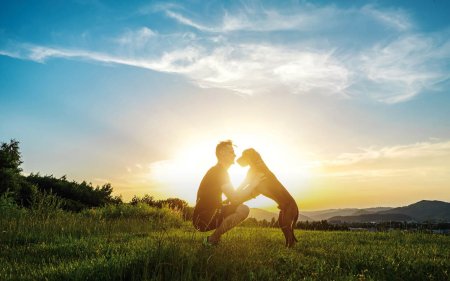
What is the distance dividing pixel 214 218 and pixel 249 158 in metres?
1.62

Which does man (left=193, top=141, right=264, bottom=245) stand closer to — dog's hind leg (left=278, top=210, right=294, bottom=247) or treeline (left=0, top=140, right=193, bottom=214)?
dog's hind leg (left=278, top=210, right=294, bottom=247)

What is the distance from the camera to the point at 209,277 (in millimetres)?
5477

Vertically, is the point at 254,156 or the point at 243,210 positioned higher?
the point at 254,156

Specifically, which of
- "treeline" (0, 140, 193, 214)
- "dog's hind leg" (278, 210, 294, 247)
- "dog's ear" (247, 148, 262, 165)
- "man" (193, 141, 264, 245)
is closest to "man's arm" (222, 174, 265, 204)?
"man" (193, 141, 264, 245)

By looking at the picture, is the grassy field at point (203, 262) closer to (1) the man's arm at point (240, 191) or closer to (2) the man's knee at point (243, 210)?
(2) the man's knee at point (243, 210)

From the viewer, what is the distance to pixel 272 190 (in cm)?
898

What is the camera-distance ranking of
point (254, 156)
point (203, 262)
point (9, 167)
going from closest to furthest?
point (203, 262) < point (254, 156) < point (9, 167)

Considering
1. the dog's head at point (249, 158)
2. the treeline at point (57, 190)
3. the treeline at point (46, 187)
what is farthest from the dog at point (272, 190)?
the treeline at point (46, 187)

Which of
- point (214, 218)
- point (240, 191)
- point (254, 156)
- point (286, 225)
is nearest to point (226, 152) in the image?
point (254, 156)

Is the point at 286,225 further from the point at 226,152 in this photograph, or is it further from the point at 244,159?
the point at 226,152

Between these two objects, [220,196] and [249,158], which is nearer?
[220,196]

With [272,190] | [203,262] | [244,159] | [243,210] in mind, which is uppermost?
[244,159]

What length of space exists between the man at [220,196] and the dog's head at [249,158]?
1.17 ft

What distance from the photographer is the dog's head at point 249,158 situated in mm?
8969
